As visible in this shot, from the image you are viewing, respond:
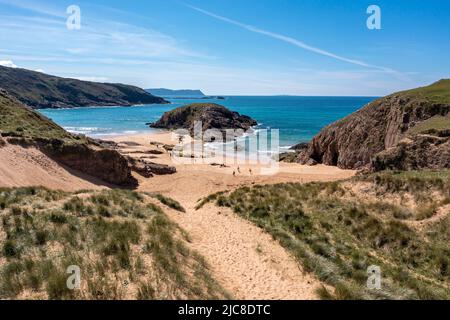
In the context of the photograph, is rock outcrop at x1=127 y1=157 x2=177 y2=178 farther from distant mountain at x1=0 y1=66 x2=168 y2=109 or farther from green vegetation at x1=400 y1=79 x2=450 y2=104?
distant mountain at x1=0 y1=66 x2=168 y2=109

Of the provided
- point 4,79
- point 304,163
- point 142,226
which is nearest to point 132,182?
point 142,226

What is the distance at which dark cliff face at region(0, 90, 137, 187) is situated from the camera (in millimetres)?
26938

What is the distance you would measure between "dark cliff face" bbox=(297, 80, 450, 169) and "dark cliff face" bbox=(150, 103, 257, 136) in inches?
1599

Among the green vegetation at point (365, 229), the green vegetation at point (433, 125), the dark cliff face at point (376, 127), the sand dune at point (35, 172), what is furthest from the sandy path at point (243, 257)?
the dark cliff face at point (376, 127)

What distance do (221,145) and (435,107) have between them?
3753 cm

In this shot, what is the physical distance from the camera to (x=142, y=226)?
42.8 feet

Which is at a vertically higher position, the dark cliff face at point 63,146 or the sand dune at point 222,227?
the dark cliff face at point 63,146

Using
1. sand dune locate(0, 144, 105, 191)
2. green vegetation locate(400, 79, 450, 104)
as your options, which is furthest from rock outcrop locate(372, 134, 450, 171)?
sand dune locate(0, 144, 105, 191)

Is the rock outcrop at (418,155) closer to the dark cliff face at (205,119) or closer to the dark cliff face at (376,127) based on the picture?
the dark cliff face at (376,127)

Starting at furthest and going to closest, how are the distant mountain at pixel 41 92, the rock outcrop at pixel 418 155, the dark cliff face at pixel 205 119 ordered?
1. the distant mountain at pixel 41 92
2. the dark cliff face at pixel 205 119
3. the rock outcrop at pixel 418 155

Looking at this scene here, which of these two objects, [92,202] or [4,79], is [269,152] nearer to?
[92,202]

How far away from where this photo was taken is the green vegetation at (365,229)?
1013cm

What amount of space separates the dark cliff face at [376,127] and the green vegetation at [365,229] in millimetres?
16363

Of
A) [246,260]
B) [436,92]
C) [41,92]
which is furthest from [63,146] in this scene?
[41,92]
